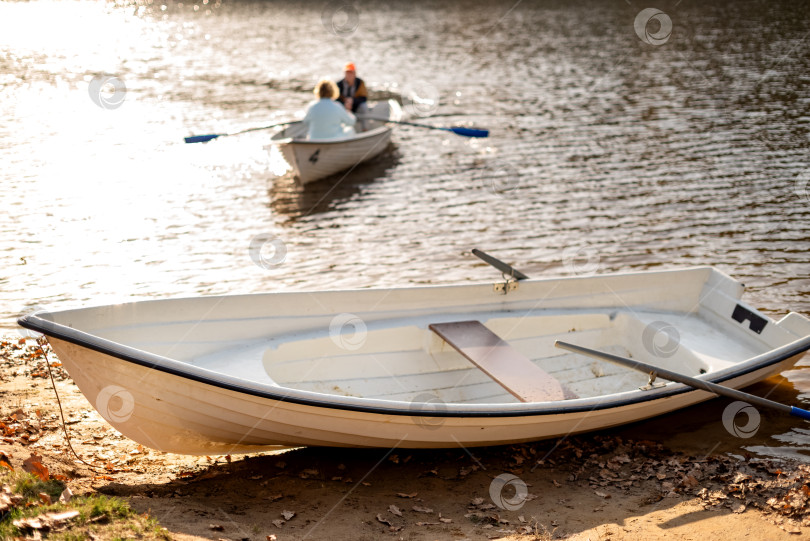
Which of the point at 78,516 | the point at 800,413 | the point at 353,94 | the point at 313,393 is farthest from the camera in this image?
the point at 353,94

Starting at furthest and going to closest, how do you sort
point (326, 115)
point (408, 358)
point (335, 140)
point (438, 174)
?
point (438, 174) < point (335, 140) < point (326, 115) < point (408, 358)

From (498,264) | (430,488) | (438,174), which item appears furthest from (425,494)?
(438,174)

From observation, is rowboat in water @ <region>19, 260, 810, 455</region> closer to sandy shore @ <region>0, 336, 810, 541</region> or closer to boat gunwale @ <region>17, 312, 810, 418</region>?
boat gunwale @ <region>17, 312, 810, 418</region>

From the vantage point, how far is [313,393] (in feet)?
16.7

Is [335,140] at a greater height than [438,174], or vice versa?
[335,140]

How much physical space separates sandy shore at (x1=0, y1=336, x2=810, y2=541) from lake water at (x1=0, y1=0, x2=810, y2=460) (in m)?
0.79

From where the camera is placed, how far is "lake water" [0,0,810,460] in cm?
998

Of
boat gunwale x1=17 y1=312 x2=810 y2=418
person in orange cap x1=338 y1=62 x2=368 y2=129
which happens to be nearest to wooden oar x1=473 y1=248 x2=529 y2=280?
boat gunwale x1=17 y1=312 x2=810 y2=418

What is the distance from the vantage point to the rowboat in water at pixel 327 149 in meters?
13.0

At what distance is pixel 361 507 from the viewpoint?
17.6 feet

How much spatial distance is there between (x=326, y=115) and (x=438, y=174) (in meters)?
2.54

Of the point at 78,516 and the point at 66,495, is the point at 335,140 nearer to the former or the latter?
the point at 66,495

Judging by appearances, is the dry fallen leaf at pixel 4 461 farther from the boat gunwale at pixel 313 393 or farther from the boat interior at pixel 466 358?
the boat interior at pixel 466 358

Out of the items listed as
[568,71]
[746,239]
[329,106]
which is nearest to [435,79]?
[568,71]
